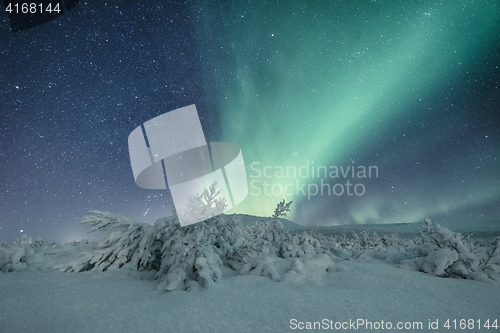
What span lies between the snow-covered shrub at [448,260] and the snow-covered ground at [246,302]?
175 mm

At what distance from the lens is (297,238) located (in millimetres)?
4441

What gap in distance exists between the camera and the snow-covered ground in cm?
175

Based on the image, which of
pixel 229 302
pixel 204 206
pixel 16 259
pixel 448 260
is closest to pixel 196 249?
pixel 204 206

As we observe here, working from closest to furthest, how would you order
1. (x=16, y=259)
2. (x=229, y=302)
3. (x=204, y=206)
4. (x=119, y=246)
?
(x=229, y=302)
(x=16, y=259)
(x=119, y=246)
(x=204, y=206)

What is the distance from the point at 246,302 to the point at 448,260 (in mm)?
2731

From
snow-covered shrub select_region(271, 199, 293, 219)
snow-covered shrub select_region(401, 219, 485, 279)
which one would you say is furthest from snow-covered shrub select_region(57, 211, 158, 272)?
Result: snow-covered shrub select_region(401, 219, 485, 279)

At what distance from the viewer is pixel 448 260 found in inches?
114

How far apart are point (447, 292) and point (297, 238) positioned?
2.35 meters

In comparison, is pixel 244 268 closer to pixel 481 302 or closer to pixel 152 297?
pixel 152 297

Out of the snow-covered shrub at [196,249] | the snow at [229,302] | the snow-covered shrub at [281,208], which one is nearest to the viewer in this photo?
the snow at [229,302]

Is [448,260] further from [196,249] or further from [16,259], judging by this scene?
[16,259]

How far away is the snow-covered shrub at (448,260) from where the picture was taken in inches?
113

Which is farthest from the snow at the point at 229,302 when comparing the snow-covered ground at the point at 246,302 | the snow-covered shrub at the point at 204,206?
the snow-covered shrub at the point at 204,206

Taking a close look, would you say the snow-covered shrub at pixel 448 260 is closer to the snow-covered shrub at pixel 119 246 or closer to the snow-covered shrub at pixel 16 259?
the snow-covered shrub at pixel 119 246
